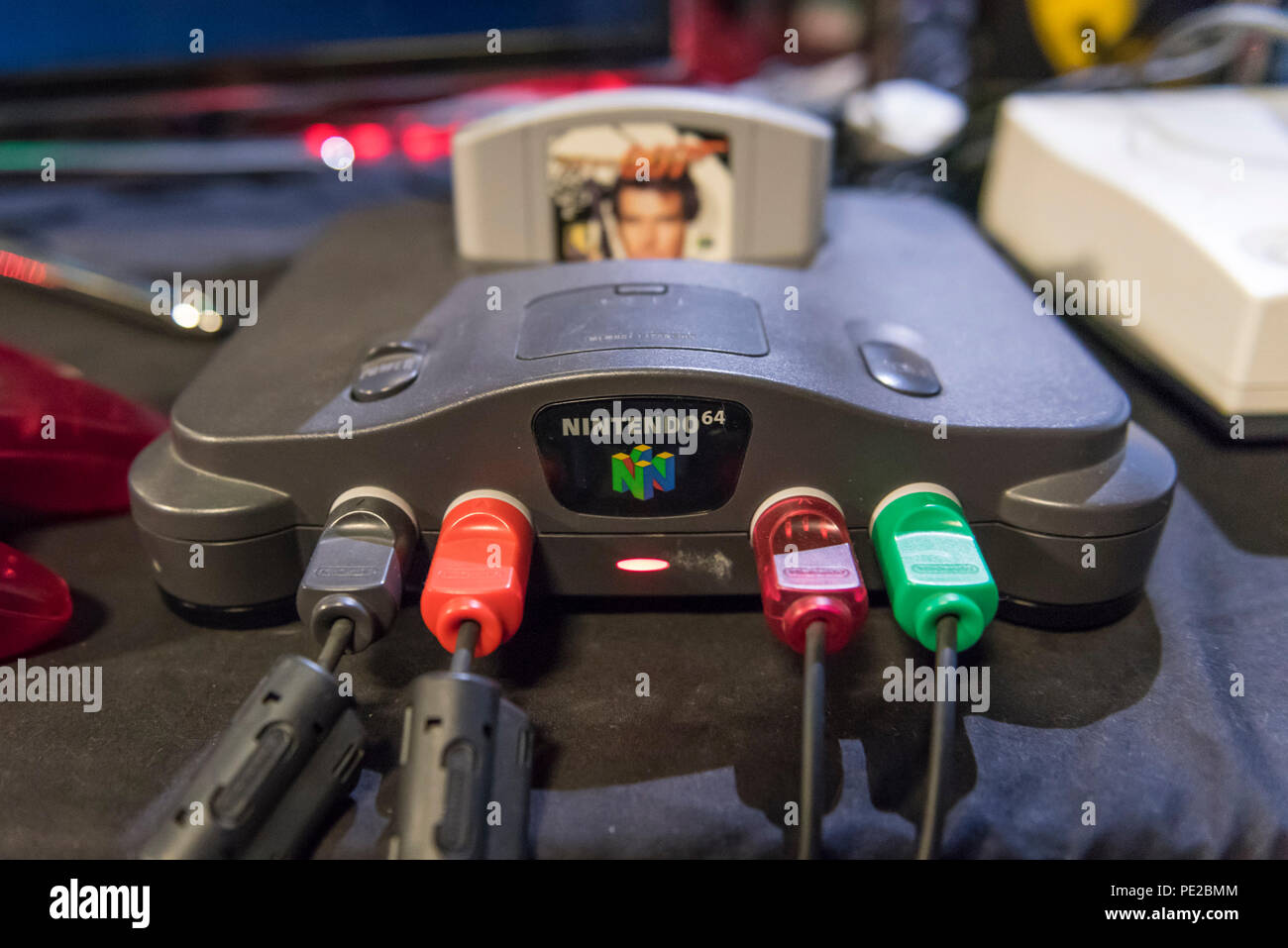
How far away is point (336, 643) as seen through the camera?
326mm

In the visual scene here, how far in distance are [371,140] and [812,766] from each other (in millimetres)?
654

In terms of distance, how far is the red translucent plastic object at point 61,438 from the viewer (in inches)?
16.9

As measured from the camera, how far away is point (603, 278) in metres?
0.43

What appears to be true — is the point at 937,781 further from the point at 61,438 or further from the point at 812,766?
the point at 61,438

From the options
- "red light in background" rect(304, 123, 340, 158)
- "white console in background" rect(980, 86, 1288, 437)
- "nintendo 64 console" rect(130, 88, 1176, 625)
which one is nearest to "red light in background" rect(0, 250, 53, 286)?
"red light in background" rect(304, 123, 340, 158)

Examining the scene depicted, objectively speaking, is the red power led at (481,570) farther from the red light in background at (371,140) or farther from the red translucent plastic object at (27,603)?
the red light in background at (371,140)

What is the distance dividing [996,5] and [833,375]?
1.63ft

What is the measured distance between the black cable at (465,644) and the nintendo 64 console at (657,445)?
2.3 inches

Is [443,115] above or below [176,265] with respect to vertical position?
above

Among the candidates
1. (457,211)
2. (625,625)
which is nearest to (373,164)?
(457,211)

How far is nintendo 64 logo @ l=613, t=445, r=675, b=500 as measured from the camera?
0.36 metres
